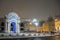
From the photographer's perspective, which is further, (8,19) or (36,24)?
(36,24)

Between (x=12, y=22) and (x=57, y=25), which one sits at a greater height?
(x=12, y=22)

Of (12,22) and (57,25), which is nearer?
(12,22)

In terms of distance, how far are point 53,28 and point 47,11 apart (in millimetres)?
2188

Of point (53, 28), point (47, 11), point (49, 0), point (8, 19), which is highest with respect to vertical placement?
point (49, 0)

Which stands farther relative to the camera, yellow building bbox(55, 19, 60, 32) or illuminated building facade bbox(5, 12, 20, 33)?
yellow building bbox(55, 19, 60, 32)

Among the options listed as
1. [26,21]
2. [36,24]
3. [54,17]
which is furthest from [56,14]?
[26,21]

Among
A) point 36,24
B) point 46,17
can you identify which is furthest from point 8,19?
point 46,17

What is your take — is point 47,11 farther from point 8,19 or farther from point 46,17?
point 8,19

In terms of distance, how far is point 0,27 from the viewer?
14664mm

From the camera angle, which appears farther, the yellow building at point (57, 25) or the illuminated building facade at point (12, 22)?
the yellow building at point (57, 25)

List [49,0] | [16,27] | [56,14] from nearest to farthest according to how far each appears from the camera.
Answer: [16,27]
[49,0]
[56,14]

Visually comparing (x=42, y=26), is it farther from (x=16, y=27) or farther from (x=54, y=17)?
(x=16, y=27)

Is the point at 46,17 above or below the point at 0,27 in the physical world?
above

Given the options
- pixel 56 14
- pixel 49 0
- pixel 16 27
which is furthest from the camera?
pixel 56 14
